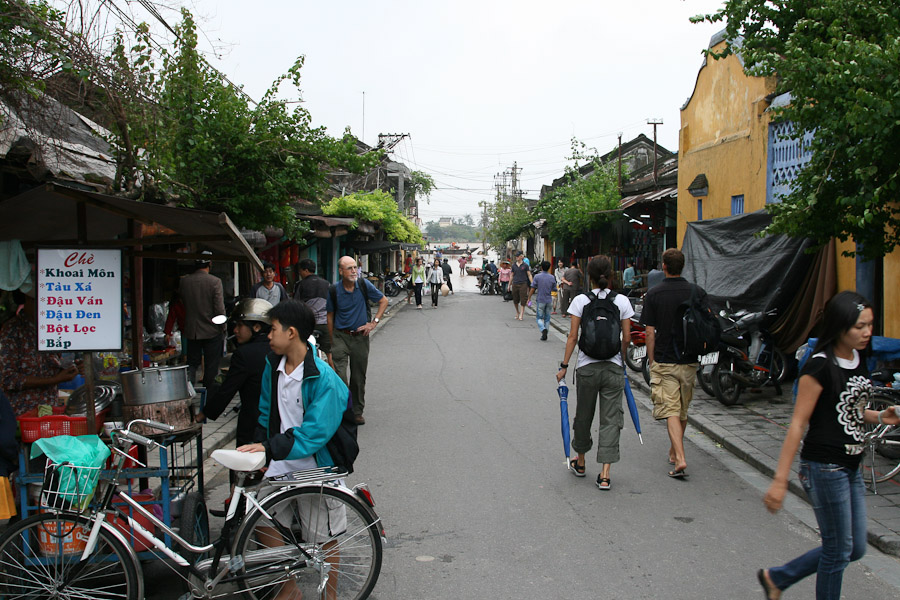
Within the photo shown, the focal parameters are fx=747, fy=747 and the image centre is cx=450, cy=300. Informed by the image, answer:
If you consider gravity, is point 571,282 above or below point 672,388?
above

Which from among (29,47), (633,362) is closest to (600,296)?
(29,47)

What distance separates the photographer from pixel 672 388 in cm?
654

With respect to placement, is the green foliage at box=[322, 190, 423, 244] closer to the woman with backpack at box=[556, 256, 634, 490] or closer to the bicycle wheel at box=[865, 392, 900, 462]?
the woman with backpack at box=[556, 256, 634, 490]

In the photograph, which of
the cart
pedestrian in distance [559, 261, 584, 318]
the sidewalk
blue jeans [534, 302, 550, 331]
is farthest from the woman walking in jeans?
blue jeans [534, 302, 550, 331]

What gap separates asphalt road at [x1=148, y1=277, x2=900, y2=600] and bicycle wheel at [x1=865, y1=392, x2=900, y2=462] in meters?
1.09

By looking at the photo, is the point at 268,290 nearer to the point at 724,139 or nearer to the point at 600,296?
the point at 600,296

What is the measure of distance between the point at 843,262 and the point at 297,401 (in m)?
8.04

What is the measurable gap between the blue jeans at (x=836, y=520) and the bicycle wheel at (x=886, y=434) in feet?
10.3

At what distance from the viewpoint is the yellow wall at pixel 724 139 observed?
12312 millimetres

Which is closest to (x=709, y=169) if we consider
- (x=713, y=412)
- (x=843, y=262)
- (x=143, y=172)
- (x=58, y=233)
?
(x=843, y=262)

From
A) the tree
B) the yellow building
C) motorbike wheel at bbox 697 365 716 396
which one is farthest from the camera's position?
motorbike wheel at bbox 697 365 716 396

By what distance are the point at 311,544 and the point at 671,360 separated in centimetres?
386

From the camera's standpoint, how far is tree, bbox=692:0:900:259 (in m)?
5.61

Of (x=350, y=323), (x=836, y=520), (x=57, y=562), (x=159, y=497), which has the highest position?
(x=350, y=323)
